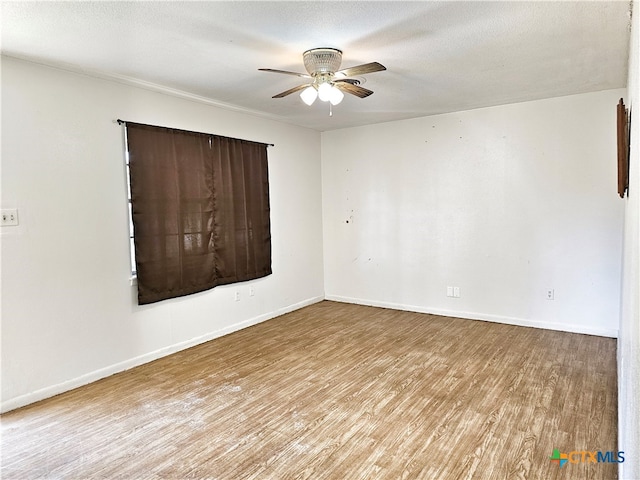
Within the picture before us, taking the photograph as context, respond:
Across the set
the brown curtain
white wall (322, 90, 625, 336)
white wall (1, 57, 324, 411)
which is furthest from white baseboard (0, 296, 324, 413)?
white wall (322, 90, 625, 336)

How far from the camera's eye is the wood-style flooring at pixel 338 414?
2180mm

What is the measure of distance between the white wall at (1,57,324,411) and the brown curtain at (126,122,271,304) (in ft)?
0.42

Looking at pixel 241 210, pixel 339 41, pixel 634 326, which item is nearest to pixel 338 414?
pixel 634 326

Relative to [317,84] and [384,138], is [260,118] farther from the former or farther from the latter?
[317,84]

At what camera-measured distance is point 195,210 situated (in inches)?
159

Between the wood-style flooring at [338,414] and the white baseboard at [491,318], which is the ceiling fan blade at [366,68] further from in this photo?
the white baseboard at [491,318]

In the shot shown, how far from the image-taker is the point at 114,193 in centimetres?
345

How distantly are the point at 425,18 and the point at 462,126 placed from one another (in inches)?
104

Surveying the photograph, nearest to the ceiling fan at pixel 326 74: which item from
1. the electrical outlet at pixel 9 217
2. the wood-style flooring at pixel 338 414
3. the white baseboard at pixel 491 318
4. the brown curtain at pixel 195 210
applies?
the brown curtain at pixel 195 210

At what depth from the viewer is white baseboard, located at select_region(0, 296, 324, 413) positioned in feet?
9.53

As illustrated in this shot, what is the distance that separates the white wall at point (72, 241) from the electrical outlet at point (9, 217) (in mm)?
38

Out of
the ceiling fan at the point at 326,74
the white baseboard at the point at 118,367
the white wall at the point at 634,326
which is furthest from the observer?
the white baseboard at the point at 118,367

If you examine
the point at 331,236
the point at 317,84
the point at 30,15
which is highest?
the point at 30,15

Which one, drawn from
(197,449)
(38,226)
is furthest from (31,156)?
(197,449)
